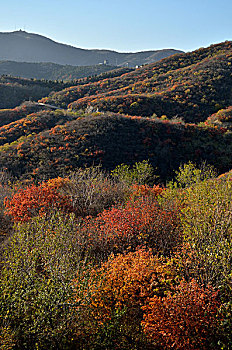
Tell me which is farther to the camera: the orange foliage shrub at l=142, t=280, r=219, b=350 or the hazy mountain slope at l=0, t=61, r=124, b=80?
the hazy mountain slope at l=0, t=61, r=124, b=80

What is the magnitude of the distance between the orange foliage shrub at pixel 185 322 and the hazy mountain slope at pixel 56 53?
166 m

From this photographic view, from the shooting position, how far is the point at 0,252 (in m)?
10.0

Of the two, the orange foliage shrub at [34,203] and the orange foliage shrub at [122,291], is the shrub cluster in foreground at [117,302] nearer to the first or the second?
the orange foliage shrub at [122,291]

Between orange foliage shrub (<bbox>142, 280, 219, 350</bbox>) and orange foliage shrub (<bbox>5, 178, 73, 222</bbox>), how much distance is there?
8044 mm

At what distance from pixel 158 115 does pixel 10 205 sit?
3283 cm

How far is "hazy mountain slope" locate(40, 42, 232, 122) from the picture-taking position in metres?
42.6

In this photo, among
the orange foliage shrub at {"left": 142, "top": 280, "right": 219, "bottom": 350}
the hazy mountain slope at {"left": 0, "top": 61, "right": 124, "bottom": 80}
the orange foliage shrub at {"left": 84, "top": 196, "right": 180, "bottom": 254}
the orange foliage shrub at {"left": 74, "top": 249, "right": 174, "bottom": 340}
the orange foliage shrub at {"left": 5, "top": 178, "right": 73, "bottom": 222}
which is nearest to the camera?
the orange foliage shrub at {"left": 142, "top": 280, "right": 219, "bottom": 350}

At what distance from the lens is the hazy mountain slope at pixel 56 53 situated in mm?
160125

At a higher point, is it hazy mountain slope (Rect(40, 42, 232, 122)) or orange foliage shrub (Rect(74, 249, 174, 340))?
hazy mountain slope (Rect(40, 42, 232, 122))

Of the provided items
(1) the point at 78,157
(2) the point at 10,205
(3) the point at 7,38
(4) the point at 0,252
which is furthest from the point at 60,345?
(3) the point at 7,38

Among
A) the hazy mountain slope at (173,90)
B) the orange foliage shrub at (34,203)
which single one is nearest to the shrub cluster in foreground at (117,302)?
the orange foliage shrub at (34,203)

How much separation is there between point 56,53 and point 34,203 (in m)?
189

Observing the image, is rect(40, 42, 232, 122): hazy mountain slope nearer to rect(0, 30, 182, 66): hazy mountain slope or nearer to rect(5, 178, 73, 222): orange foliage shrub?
rect(5, 178, 73, 222): orange foliage shrub

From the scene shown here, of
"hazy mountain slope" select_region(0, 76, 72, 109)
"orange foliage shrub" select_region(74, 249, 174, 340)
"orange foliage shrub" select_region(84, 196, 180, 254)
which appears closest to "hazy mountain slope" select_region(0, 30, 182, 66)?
"hazy mountain slope" select_region(0, 76, 72, 109)
